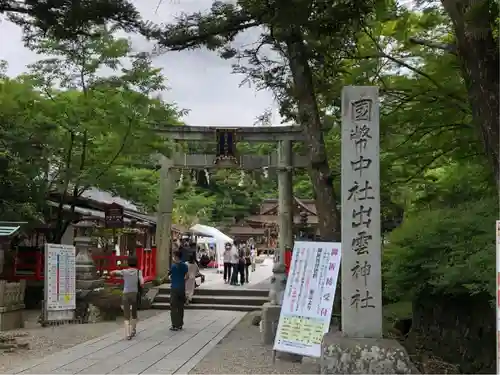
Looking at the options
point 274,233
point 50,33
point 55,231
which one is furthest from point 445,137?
point 274,233

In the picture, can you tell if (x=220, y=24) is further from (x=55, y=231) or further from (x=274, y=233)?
(x=274, y=233)

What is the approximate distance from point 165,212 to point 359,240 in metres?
13.9

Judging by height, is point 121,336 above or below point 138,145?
below

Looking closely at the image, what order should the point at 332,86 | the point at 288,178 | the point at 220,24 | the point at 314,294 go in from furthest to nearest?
the point at 288,178 < the point at 332,86 < the point at 220,24 < the point at 314,294

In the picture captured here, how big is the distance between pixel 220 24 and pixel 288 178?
10.8m

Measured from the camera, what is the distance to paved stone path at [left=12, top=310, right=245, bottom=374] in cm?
762

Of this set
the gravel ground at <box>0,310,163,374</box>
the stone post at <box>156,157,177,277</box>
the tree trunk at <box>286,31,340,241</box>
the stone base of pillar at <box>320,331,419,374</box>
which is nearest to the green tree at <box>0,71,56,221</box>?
the gravel ground at <box>0,310,163,374</box>

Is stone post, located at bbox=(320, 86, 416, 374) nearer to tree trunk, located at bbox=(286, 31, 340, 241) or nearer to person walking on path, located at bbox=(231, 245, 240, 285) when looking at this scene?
tree trunk, located at bbox=(286, 31, 340, 241)

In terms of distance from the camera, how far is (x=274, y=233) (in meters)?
45.9

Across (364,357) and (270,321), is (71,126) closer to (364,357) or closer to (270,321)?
(270,321)

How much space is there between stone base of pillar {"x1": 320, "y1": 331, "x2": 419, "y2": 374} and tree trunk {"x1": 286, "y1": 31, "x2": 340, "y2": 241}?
3071mm

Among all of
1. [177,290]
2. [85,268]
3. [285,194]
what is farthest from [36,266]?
[285,194]

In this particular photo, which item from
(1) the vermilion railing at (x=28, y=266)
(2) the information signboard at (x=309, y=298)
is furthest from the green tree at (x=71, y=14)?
(1) the vermilion railing at (x=28, y=266)

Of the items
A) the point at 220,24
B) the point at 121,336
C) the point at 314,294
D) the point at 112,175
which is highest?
the point at 220,24
